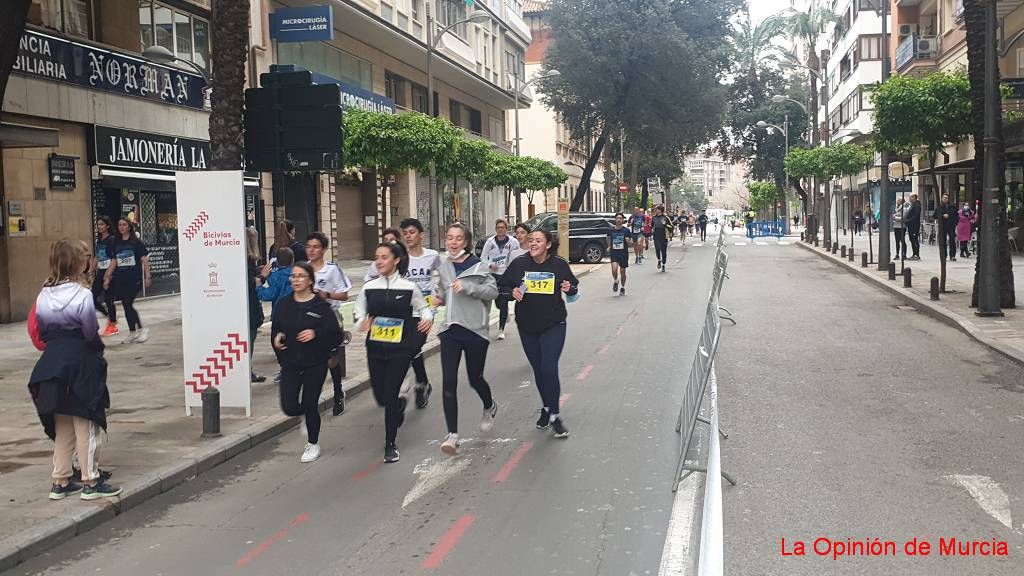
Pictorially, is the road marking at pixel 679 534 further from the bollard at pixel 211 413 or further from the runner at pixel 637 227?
the runner at pixel 637 227

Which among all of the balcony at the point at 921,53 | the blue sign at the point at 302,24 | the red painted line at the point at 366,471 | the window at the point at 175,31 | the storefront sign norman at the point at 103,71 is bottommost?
the red painted line at the point at 366,471

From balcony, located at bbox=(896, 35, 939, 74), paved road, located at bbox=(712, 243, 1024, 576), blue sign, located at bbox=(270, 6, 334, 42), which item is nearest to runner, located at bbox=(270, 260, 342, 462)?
paved road, located at bbox=(712, 243, 1024, 576)

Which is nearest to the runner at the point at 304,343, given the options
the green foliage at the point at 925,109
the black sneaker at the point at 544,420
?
the black sneaker at the point at 544,420

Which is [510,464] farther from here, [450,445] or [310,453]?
[310,453]

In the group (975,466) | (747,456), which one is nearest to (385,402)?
(747,456)

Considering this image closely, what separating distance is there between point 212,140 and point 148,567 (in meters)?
6.58

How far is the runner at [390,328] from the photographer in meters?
7.41

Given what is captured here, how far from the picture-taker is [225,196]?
28.8 feet

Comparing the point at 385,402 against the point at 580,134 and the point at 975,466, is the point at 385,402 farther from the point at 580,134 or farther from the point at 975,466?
the point at 580,134

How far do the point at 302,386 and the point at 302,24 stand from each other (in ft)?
61.8

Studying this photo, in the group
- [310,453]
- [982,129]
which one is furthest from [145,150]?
[982,129]

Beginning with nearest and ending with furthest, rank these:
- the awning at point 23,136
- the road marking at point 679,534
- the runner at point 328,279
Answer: the road marking at point 679,534 < the runner at point 328,279 < the awning at point 23,136

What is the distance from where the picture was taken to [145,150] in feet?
68.6

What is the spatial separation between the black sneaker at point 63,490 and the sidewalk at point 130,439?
0.06 m
